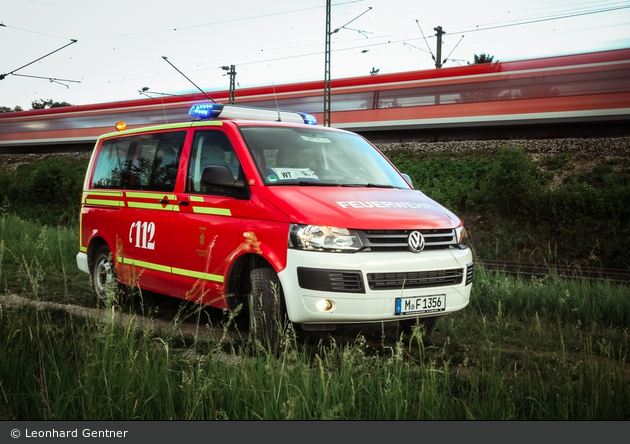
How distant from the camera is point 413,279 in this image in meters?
4.59

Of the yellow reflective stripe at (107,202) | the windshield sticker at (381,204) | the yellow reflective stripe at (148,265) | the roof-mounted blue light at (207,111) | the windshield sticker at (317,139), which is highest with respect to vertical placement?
the roof-mounted blue light at (207,111)

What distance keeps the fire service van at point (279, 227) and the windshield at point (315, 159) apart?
0.01 meters

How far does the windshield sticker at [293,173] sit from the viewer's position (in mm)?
5121

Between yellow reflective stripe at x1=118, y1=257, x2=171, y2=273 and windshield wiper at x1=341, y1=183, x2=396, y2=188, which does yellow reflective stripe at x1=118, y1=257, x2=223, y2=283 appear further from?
windshield wiper at x1=341, y1=183, x2=396, y2=188

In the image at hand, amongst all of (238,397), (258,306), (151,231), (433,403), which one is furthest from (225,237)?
(433,403)

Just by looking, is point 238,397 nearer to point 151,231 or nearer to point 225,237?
point 225,237

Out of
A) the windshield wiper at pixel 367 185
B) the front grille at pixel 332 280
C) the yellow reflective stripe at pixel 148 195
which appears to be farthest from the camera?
the yellow reflective stripe at pixel 148 195

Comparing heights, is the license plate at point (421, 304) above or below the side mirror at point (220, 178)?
below

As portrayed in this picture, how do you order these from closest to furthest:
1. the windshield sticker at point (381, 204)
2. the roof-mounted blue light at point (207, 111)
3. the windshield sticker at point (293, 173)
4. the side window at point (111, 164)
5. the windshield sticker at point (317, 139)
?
1. the windshield sticker at point (381, 204)
2. the windshield sticker at point (293, 173)
3. the windshield sticker at point (317, 139)
4. the roof-mounted blue light at point (207, 111)
5. the side window at point (111, 164)

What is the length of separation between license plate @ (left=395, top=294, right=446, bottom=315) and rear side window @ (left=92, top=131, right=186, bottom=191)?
8.32 ft

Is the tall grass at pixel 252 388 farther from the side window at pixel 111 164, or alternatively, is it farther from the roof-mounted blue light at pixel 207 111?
the side window at pixel 111 164

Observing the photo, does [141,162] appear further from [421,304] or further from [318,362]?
[421,304]

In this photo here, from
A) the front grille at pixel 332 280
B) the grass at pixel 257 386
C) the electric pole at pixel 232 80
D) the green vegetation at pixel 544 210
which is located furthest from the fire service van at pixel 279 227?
the electric pole at pixel 232 80

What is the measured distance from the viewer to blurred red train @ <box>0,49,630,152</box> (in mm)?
18578
